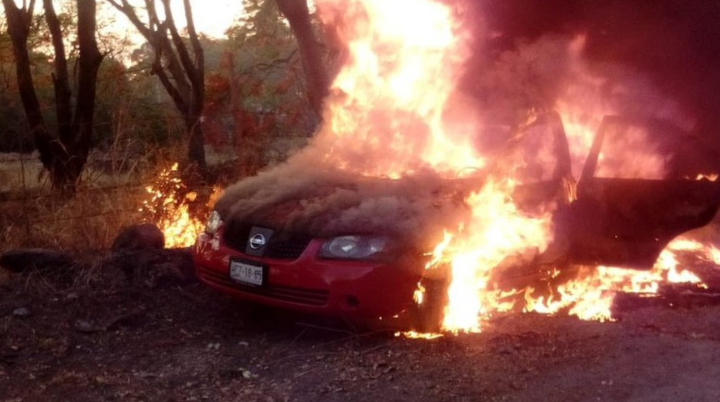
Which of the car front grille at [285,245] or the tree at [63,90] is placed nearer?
the car front grille at [285,245]

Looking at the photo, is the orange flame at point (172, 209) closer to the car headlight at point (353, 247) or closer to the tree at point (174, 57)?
the car headlight at point (353, 247)

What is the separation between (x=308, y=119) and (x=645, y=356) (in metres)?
13.0

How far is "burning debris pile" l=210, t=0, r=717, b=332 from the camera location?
257 inches

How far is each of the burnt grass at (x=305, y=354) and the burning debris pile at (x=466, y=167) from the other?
0.56 metres

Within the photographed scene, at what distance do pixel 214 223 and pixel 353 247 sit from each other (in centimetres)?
150

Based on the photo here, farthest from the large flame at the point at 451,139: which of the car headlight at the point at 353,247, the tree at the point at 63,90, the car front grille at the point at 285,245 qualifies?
the tree at the point at 63,90

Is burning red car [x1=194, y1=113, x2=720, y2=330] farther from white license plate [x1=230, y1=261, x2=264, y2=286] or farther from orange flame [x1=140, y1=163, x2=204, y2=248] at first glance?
orange flame [x1=140, y1=163, x2=204, y2=248]

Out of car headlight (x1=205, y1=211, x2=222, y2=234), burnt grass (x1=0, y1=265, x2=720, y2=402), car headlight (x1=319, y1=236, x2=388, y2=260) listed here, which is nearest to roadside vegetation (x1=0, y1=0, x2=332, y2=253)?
burnt grass (x1=0, y1=265, x2=720, y2=402)

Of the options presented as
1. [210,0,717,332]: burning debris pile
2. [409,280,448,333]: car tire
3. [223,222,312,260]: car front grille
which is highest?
[210,0,717,332]: burning debris pile

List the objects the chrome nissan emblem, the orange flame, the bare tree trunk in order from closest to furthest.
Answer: the chrome nissan emblem
the orange flame
the bare tree trunk

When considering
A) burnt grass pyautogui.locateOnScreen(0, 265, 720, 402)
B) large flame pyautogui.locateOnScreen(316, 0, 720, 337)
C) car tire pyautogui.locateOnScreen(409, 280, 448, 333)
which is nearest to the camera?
burnt grass pyautogui.locateOnScreen(0, 265, 720, 402)

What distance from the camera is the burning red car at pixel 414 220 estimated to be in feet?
20.1

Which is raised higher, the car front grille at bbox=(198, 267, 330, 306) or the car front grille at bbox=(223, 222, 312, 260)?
the car front grille at bbox=(223, 222, 312, 260)

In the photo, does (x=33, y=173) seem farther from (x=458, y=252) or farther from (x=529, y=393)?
(x=529, y=393)
